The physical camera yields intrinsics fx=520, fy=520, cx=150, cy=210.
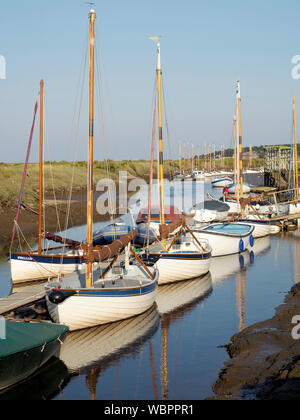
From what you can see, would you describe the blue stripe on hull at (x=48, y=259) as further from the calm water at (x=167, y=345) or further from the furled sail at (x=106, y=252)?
the furled sail at (x=106, y=252)

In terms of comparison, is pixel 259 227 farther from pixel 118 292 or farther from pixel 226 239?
pixel 118 292

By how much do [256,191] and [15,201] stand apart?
112 ft

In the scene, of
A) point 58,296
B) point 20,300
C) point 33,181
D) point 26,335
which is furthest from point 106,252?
point 33,181

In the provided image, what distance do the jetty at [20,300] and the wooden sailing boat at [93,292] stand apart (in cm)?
125

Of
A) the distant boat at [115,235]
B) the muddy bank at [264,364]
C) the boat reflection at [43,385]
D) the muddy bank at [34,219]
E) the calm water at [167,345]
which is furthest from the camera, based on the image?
the muddy bank at [34,219]

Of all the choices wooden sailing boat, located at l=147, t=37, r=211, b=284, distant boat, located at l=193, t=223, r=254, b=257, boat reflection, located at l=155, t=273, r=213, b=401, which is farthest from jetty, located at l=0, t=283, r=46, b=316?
distant boat, located at l=193, t=223, r=254, b=257

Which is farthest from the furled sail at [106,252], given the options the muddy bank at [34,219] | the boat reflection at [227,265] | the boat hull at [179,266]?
the muddy bank at [34,219]

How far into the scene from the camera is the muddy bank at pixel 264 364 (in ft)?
47.4

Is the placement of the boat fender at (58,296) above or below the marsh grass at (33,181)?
below

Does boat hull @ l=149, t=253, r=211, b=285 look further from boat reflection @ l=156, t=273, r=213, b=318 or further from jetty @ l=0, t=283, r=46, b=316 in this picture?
jetty @ l=0, t=283, r=46, b=316

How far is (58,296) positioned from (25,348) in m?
4.81

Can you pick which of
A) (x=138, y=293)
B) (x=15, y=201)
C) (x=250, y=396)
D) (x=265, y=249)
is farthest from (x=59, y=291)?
(x=15, y=201)

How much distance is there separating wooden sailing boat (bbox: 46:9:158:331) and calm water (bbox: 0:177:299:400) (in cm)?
67
